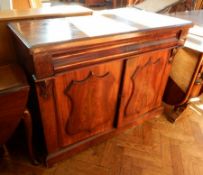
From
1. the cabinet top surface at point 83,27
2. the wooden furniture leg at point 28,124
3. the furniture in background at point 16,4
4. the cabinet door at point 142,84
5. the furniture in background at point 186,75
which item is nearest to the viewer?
the cabinet top surface at point 83,27

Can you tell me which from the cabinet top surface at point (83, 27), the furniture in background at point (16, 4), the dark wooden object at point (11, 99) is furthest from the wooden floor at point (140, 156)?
the furniture in background at point (16, 4)

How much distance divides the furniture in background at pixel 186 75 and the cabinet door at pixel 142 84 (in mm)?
150

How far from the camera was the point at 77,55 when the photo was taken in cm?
95

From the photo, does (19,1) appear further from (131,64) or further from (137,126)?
(137,126)

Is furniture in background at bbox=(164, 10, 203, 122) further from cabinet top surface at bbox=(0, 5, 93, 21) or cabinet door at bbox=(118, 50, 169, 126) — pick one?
cabinet top surface at bbox=(0, 5, 93, 21)

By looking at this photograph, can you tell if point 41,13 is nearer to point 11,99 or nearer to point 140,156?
point 11,99

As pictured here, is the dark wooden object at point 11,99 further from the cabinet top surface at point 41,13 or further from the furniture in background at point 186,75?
the furniture in background at point 186,75

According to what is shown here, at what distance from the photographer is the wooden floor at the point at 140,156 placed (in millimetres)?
1322

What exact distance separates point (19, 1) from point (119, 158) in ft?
5.80

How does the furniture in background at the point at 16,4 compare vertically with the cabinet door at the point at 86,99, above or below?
above

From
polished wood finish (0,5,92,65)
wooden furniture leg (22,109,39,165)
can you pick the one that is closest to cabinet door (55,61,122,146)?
wooden furniture leg (22,109,39,165)

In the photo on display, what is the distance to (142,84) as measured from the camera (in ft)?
4.68

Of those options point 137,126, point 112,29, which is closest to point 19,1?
point 112,29

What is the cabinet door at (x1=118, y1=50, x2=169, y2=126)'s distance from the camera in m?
1.28
